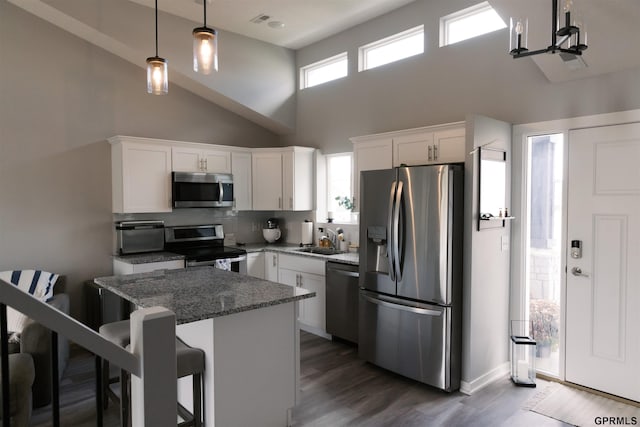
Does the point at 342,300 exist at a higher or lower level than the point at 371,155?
lower

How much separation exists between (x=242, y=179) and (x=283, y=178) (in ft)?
1.86

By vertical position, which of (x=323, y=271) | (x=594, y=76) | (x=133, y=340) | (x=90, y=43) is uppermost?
(x=90, y=43)

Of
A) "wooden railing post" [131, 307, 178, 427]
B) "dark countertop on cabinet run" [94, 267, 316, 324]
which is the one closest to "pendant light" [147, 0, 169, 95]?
"dark countertop on cabinet run" [94, 267, 316, 324]

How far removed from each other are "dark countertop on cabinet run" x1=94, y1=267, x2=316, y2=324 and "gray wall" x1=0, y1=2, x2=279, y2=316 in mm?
1881

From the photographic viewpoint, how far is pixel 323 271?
4.54 metres

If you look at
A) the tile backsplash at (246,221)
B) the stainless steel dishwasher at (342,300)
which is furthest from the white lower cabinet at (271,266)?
the stainless steel dishwasher at (342,300)

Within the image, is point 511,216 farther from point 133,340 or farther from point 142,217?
point 142,217

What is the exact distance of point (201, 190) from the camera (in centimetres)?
500

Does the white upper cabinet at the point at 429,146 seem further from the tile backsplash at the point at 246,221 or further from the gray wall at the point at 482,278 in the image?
the tile backsplash at the point at 246,221

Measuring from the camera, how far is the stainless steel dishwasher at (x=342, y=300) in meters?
4.23

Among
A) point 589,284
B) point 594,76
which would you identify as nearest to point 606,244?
point 589,284

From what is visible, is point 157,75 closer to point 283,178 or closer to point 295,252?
point 295,252

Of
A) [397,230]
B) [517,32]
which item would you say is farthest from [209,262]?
[517,32]

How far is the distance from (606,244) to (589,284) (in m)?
0.35
